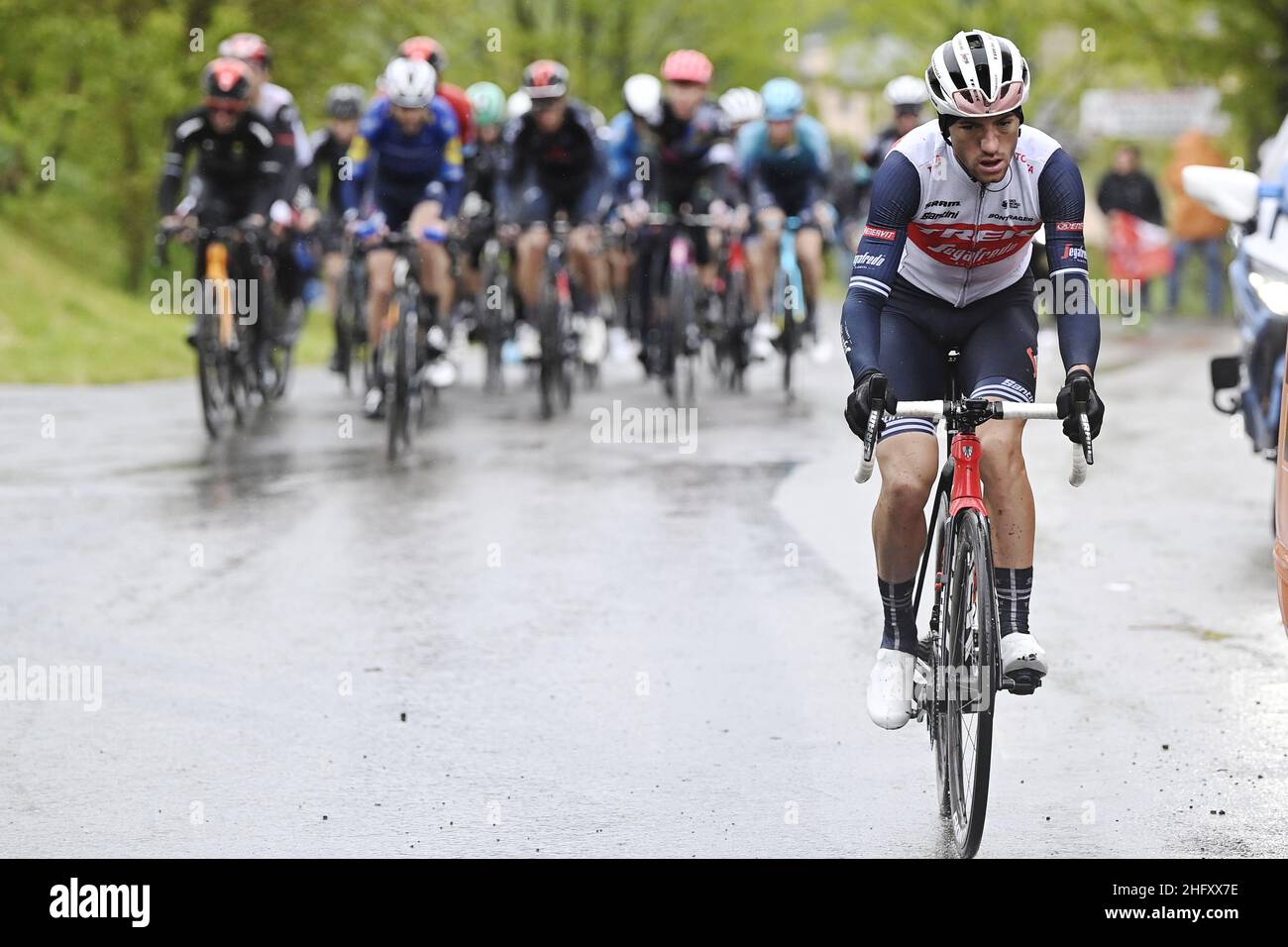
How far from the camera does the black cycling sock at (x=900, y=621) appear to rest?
19.9 ft

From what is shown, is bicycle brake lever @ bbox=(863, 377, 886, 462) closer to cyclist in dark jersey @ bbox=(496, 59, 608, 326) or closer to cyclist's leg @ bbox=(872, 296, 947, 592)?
cyclist's leg @ bbox=(872, 296, 947, 592)

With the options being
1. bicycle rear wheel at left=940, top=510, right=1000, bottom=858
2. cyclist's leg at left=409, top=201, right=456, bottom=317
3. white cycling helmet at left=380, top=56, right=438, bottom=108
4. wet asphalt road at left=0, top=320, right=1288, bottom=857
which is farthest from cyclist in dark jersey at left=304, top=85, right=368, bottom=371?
bicycle rear wheel at left=940, top=510, right=1000, bottom=858

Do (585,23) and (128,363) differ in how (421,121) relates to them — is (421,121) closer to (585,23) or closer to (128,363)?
(128,363)

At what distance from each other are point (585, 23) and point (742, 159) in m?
22.8

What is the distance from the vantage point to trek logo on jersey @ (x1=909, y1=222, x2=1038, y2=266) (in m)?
6.07

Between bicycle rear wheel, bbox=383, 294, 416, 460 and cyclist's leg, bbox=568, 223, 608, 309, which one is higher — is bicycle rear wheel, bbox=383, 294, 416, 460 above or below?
below

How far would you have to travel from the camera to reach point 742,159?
16781mm

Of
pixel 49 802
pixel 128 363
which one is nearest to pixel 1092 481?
pixel 49 802

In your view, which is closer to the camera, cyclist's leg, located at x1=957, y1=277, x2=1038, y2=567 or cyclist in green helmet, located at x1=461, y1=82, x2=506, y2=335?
cyclist's leg, located at x1=957, y1=277, x2=1038, y2=567

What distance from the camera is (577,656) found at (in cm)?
796

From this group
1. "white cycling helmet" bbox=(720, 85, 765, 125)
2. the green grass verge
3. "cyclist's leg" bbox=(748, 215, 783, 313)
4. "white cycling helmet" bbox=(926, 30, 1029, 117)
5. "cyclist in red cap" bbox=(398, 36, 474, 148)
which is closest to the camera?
"white cycling helmet" bbox=(926, 30, 1029, 117)

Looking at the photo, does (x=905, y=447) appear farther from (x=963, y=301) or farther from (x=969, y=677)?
(x=969, y=677)
